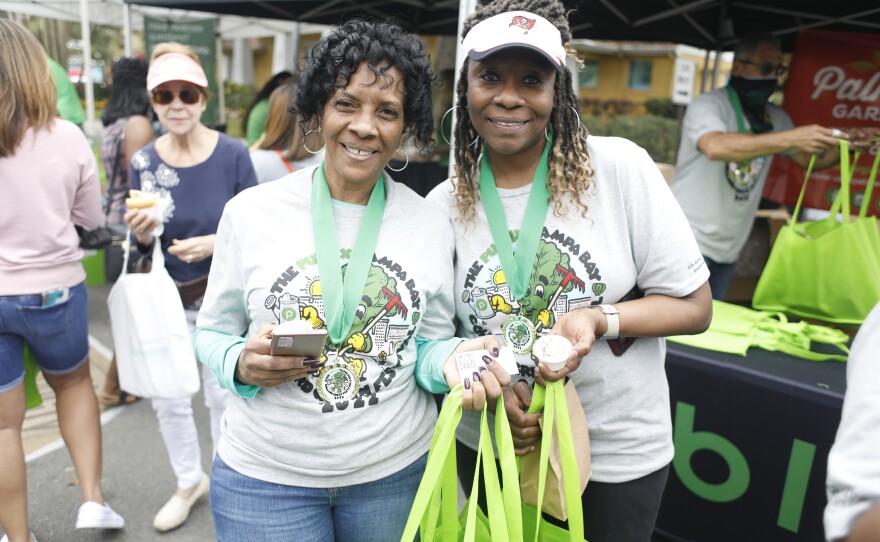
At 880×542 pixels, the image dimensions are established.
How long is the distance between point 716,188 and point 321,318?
2.72 meters

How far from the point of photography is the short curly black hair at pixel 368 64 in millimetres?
1493

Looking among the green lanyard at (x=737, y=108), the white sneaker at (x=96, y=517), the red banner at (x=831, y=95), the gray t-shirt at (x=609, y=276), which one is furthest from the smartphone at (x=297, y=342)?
the red banner at (x=831, y=95)

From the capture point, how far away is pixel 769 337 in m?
2.73

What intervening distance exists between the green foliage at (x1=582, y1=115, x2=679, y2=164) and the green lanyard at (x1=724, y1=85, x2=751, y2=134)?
1195cm

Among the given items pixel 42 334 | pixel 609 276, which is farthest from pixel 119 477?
pixel 609 276

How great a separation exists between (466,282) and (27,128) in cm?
187

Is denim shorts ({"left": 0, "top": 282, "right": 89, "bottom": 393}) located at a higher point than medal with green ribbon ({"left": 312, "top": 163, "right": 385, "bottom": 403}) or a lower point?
lower

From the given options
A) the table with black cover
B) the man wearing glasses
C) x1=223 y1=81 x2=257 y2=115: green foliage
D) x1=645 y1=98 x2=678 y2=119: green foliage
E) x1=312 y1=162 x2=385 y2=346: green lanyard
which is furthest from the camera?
x1=645 y1=98 x2=678 y2=119: green foliage

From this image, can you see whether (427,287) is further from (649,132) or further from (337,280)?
(649,132)

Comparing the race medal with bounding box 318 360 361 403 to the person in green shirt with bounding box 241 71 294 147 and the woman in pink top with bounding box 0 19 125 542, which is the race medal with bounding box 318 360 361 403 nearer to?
the woman in pink top with bounding box 0 19 125 542

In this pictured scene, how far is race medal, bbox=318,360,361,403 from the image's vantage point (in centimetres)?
147

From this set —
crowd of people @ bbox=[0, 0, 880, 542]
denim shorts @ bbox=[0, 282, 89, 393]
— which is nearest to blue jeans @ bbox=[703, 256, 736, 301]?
crowd of people @ bbox=[0, 0, 880, 542]

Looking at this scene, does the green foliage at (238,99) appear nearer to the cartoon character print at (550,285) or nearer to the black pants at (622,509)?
the cartoon character print at (550,285)

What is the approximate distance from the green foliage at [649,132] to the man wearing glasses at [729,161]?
1188cm
